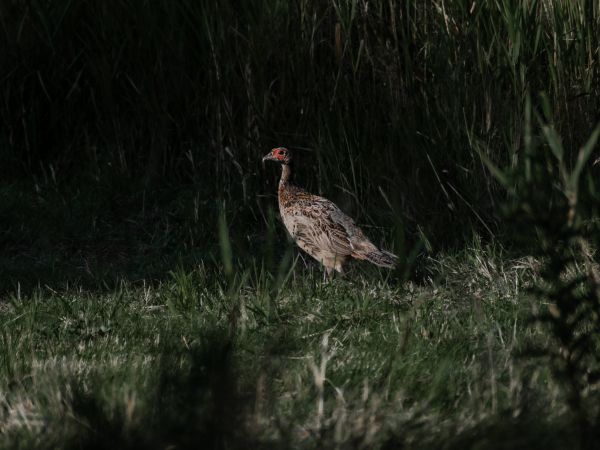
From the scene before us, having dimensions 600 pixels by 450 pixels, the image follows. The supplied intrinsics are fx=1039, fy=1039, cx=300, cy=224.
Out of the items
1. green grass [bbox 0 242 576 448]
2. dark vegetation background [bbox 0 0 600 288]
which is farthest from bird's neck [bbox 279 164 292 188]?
green grass [bbox 0 242 576 448]

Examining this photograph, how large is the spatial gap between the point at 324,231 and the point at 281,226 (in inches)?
44.3

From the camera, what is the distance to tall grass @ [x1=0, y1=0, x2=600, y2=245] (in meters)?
6.11

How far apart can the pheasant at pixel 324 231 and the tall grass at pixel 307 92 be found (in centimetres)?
28

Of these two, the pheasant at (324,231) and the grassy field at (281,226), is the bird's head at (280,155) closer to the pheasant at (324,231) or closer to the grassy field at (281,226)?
the pheasant at (324,231)

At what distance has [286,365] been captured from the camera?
3.85 meters

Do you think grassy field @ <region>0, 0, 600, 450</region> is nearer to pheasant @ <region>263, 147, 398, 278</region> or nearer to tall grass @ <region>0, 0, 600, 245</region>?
tall grass @ <region>0, 0, 600, 245</region>

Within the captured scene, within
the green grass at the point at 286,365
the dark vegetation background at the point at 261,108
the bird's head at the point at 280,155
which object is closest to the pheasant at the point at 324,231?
the bird's head at the point at 280,155

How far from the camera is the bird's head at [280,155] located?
21.2ft

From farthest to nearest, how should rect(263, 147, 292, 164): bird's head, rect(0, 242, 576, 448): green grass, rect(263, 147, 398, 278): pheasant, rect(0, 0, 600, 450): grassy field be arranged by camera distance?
rect(263, 147, 292, 164): bird's head, rect(263, 147, 398, 278): pheasant, rect(0, 0, 600, 450): grassy field, rect(0, 242, 576, 448): green grass

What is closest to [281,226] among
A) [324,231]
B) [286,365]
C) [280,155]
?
[280,155]

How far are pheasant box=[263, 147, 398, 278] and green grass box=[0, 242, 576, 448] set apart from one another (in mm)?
141

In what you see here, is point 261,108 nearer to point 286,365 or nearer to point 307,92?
point 307,92

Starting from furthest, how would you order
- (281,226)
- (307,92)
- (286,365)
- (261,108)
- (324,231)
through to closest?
(281,226), (261,108), (307,92), (324,231), (286,365)

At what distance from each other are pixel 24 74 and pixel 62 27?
46 cm
